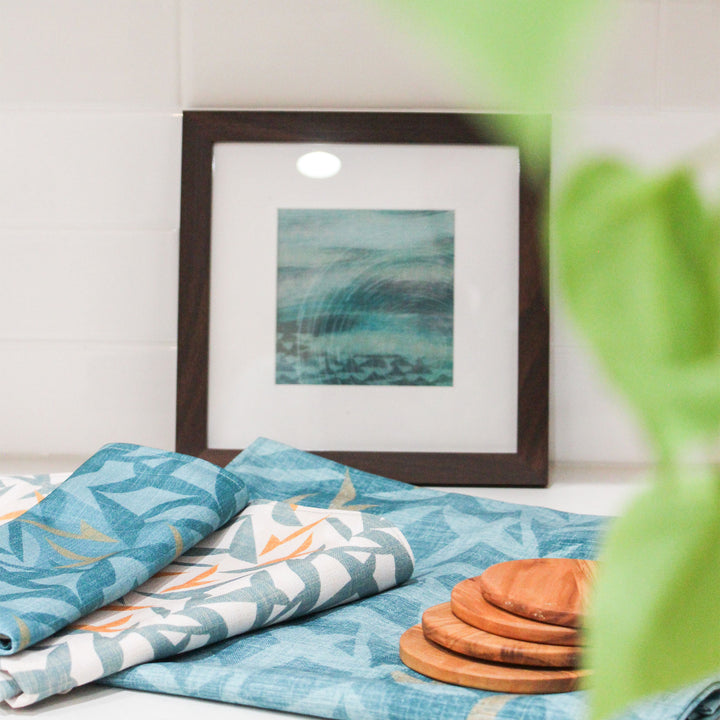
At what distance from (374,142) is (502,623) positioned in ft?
1.97

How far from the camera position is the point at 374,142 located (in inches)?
33.6

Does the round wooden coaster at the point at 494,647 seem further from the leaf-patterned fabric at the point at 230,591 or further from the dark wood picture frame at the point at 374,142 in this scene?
the dark wood picture frame at the point at 374,142

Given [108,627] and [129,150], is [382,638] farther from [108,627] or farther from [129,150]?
[129,150]

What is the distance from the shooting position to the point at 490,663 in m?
0.36

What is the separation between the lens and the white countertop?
13.6 inches

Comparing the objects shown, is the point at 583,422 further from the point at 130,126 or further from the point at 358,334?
the point at 130,126

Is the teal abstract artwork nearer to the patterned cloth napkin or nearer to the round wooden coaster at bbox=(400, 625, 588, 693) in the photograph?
the patterned cloth napkin

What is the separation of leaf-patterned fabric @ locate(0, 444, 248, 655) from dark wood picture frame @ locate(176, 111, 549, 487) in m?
0.24

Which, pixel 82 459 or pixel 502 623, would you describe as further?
pixel 82 459

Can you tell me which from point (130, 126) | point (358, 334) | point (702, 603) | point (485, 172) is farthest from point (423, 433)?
point (702, 603)

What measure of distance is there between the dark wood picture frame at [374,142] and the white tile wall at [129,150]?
6 centimetres

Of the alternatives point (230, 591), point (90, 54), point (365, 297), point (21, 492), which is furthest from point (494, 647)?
point (90, 54)

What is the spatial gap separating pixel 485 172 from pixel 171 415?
436 mm

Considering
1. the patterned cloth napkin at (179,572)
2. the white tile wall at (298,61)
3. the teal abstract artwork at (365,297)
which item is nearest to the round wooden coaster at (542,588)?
the patterned cloth napkin at (179,572)
